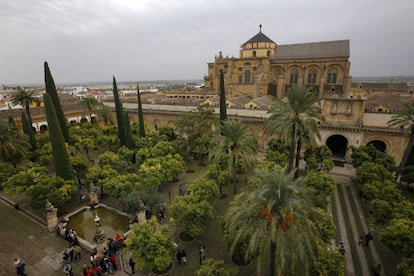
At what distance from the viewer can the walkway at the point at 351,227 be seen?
11.2 m

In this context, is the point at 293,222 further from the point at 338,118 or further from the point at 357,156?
the point at 338,118

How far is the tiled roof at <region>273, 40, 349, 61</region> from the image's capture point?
3578cm

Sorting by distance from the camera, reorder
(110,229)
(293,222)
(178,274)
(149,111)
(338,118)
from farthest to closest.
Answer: (149,111) → (338,118) → (110,229) → (178,274) → (293,222)

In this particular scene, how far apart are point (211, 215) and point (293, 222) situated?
18.1 ft

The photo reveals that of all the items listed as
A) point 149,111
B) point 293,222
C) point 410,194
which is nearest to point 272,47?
point 149,111

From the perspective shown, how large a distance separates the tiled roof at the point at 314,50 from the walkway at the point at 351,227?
24.2m

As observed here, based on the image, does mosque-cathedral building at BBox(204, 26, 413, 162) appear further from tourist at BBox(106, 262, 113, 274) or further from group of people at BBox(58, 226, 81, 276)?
group of people at BBox(58, 226, 81, 276)

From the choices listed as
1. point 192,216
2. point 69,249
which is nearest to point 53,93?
point 69,249

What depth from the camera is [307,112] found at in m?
14.9

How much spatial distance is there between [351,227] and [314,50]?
108 ft

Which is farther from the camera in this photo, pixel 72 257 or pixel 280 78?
pixel 280 78

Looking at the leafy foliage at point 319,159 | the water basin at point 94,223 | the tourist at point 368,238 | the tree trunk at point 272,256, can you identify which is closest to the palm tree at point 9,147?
the water basin at point 94,223

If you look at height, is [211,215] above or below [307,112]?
below

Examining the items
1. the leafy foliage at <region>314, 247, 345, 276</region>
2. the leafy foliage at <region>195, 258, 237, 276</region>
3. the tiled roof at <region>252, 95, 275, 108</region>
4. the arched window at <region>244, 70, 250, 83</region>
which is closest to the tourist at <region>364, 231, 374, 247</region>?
the leafy foliage at <region>314, 247, 345, 276</region>
